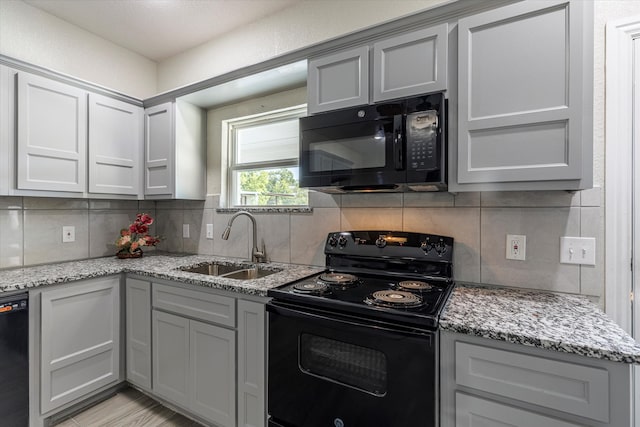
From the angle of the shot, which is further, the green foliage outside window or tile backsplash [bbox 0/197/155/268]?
the green foliage outside window

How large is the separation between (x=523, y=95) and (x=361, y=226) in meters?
1.02

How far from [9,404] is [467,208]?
2582mm

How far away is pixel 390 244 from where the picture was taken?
1.70 m

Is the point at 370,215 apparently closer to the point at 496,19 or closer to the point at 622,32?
the point at 496,19

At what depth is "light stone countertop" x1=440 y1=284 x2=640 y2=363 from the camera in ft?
2.89

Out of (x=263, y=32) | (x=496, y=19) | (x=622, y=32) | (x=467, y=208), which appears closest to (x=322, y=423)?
(x=467, y=208)

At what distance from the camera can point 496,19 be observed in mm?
1268

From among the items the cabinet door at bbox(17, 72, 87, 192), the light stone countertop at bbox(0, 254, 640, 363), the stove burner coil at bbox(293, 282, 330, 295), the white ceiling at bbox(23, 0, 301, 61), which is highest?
the white ceiling at bbox(23, 0, 301, 61)

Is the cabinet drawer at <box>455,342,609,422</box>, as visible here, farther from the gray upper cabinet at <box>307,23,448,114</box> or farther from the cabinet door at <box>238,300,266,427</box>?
the gray upper cabinet at <box>307,23,448,114</box>

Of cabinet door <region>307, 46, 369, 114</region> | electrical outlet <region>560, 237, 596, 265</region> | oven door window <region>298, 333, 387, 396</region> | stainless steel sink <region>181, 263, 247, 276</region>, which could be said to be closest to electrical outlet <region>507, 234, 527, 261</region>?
electrical outlet <region>560, 237, 596, 265</region>

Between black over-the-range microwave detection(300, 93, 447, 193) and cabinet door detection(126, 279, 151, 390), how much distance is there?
1.29 meters

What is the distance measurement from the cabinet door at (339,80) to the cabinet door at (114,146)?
1656mm

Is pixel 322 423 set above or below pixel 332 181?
below

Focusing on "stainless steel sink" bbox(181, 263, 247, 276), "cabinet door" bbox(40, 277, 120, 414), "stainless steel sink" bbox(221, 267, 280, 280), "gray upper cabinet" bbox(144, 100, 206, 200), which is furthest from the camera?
"gray upper cabinet" bbox(144, 100, 206, 200)
